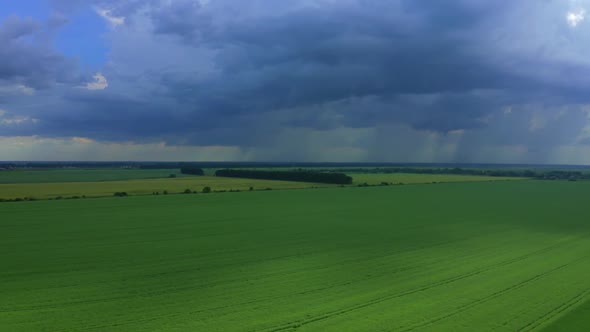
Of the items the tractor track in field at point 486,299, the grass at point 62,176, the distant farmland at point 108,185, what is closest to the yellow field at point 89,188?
the distant farmland at point 108,185

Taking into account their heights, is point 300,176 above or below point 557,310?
above

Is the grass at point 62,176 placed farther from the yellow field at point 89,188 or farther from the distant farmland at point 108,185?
the yellow field at point 89,188

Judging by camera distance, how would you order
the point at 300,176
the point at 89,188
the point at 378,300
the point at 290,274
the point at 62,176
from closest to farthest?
1. the point at 378,300
2. the point at 290,274
3. the point at 89,188
4. the point at 300,176
5. the point at 62,176

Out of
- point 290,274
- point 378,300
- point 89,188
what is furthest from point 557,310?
point 89,188

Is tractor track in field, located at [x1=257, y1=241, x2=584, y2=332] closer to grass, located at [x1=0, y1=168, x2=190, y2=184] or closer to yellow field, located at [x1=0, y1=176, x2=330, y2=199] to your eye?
yellow field, located at [x1=0, y1=176, x2=330, y2=199]

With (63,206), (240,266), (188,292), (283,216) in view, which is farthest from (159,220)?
(188,292)

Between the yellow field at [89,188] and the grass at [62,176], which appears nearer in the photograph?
the yellow field at [89,188]

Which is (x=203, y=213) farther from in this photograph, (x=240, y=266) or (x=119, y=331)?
(x=119, y=331)

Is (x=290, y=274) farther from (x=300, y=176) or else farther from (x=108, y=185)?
(x=300, y=176)

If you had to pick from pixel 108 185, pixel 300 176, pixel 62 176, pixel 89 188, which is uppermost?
pixel 300 176
